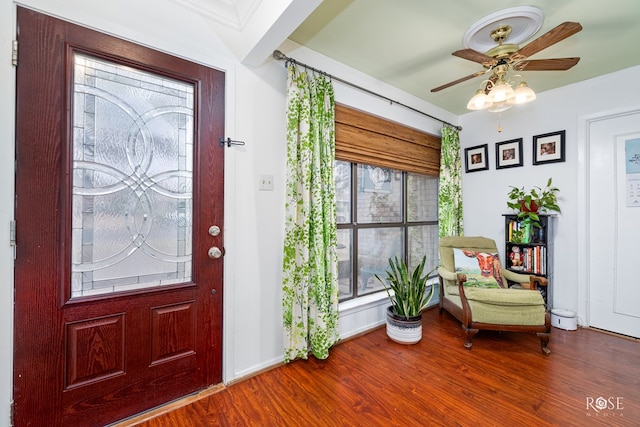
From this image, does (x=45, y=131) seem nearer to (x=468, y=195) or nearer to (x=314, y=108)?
(x=314, y=108)

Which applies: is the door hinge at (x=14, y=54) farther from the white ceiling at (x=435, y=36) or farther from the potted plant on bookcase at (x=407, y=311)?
the potted plant on bookcase at (x=407, y=311)

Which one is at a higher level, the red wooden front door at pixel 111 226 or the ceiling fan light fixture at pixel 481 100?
the ceiling fan light fixture at pixel 481 100

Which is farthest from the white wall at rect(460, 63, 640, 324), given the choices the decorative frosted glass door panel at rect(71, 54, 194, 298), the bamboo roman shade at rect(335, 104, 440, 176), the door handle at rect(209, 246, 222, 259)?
the decorative frosted glass door panel at rect(71, 54, 194, 298)

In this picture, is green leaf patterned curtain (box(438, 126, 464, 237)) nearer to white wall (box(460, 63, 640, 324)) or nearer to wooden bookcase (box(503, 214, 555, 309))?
white wall (box(460, 63, 640, 324))

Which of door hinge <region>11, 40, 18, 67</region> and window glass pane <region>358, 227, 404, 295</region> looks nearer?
door hinge <region>11, 40, 18, 67</region>

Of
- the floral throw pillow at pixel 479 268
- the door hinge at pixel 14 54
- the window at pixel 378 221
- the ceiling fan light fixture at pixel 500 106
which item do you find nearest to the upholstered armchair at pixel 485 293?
the floral throw pillow at pixel 479 268

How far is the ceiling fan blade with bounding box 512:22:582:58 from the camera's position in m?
1.46

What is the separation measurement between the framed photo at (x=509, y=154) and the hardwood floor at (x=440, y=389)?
192cm

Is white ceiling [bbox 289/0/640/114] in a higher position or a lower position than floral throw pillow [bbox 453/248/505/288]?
higher

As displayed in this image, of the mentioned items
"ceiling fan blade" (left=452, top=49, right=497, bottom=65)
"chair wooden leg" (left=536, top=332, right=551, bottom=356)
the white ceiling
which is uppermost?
the white ceiling

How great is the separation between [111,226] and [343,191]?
6.13 ft

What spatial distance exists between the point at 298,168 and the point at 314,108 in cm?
50

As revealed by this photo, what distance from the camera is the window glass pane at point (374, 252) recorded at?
9.50 feet

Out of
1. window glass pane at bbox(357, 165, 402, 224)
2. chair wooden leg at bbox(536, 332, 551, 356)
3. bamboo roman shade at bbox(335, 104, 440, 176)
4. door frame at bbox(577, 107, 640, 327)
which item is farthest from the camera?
window glass pane at bbox(357, 165, 402, 224)
